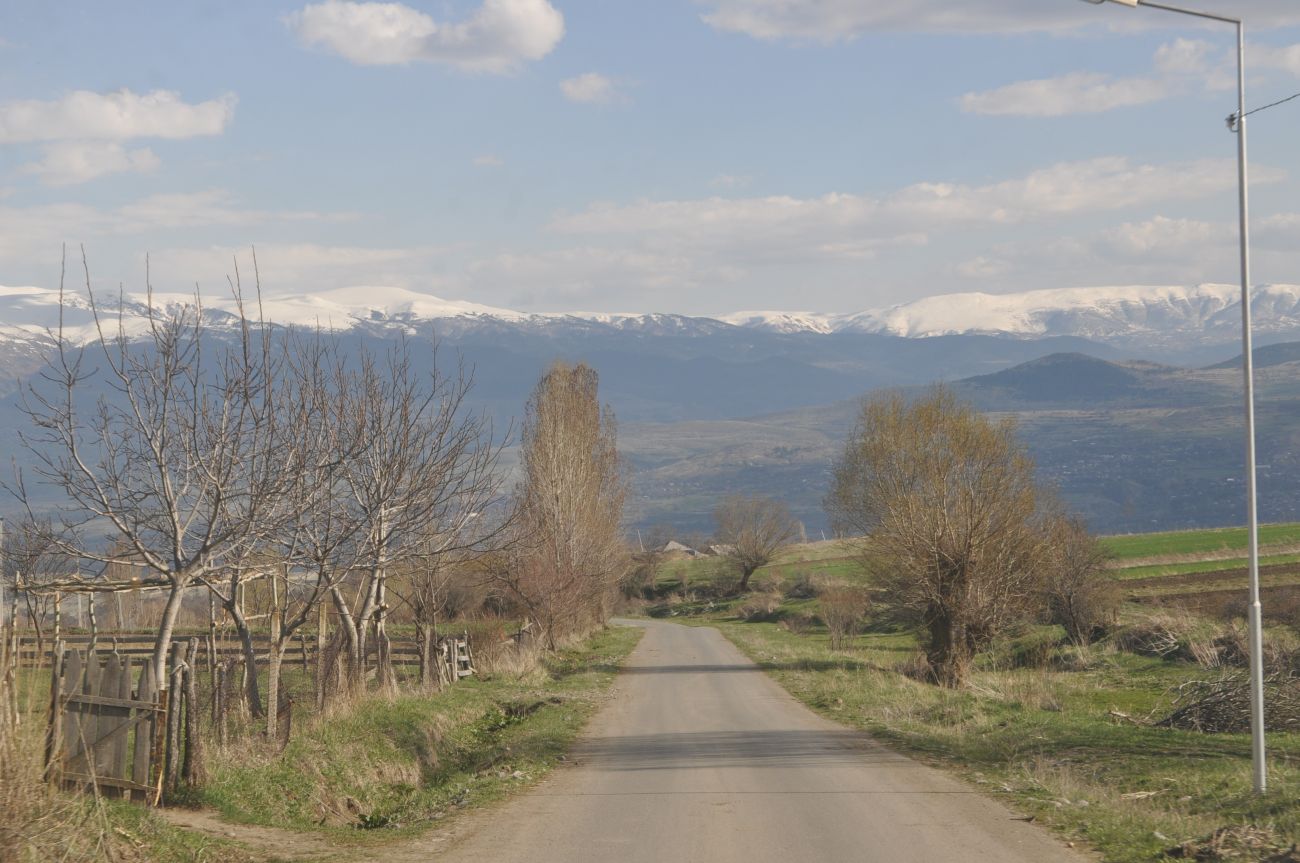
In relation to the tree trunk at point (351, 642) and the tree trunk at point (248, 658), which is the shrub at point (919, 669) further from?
the tree trunk at point (248, 658)

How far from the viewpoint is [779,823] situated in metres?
12.8

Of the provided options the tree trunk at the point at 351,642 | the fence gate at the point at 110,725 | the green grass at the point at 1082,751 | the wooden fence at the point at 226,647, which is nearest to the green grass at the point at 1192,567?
the green grass at the point at 1082,751

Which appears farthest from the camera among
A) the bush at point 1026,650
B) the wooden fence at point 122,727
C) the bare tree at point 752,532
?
the bare tree at point 752,532

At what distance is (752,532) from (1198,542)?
32.5m

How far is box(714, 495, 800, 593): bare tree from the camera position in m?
96.0

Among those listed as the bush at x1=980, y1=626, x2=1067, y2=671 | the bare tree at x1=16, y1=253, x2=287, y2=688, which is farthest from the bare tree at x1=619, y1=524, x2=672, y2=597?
the bare tree at x1=16, y1=253, x2=287, y2=688

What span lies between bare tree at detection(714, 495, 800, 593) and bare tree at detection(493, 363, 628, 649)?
35.7 m

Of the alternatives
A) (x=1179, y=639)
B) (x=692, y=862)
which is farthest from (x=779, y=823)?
(x=1179, y=639)

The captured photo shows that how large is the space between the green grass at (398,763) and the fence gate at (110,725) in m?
1.00

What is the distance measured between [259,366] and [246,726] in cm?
490

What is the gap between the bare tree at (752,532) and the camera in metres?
96.0

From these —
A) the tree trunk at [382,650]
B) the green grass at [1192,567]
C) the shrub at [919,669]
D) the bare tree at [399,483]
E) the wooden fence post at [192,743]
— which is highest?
the bare tree at [399,483]

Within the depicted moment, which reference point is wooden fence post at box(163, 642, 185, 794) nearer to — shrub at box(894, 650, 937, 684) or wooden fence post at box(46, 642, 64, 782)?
wooden fence post at box(46, 642, 64, 782)

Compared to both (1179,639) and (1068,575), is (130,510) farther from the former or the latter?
(1068,575)
